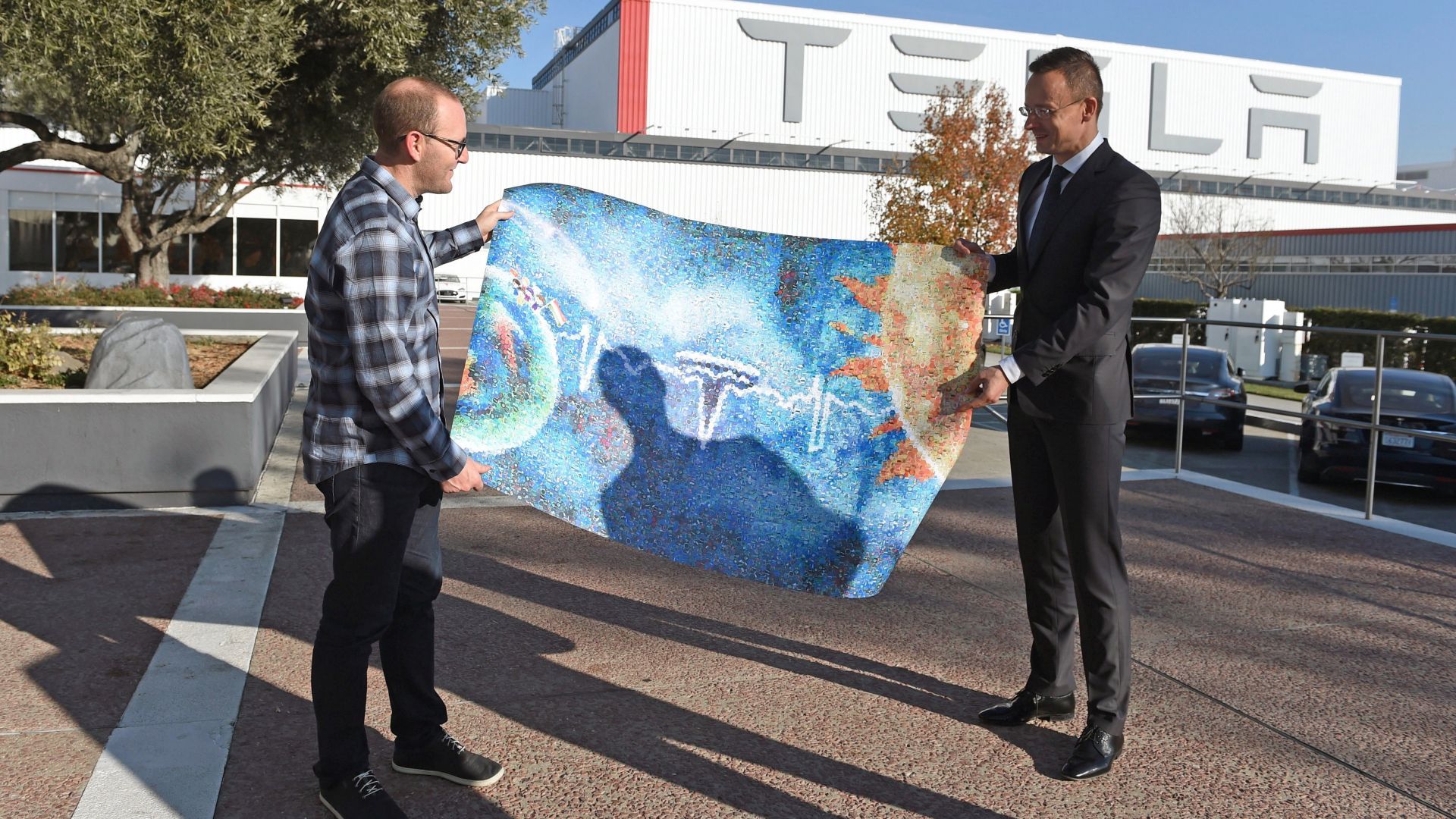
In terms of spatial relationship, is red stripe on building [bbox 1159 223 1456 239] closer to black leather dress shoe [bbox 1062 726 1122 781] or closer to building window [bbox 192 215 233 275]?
building window [bbox 192 215 233 275]

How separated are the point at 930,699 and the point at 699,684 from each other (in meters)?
0.84

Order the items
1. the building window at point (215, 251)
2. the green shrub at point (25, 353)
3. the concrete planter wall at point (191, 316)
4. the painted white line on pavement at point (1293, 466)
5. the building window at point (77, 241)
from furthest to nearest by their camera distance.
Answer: the building window at point (215, 251), the building window at point (77, 241), the concrete planter wall at point (191, 316), the painted white line on pavement at point (1293, 466), the green shrub at point (25, 353)

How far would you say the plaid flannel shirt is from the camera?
2.94m

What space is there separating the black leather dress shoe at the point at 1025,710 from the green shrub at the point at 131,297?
1941cm

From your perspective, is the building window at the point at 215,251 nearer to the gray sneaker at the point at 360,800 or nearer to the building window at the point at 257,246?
the building window at the point at 257,246


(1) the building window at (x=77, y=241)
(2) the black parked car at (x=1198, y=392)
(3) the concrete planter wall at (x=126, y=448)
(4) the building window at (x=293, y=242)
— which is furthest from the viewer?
(4) the building window at (x=293, y=242)

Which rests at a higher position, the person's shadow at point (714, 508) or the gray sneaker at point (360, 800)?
the person's shadow at point (714, 508)

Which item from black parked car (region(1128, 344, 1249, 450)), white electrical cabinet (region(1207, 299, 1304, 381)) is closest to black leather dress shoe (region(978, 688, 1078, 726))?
white electrical cabinet (region(1207, 299, 1304, 381))

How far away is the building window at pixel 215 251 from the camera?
125ft

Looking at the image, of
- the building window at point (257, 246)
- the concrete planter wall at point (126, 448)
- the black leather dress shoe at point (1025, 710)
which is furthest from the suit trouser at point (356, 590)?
the building window at point (257, 246)

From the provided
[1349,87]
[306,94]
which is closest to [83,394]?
[306,94]

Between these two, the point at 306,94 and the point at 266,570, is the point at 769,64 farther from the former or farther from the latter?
the point at 266,570

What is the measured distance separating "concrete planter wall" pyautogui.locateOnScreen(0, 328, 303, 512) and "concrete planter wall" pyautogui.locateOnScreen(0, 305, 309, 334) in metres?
10.9

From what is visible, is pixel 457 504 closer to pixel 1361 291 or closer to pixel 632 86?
pixel 1361 291
